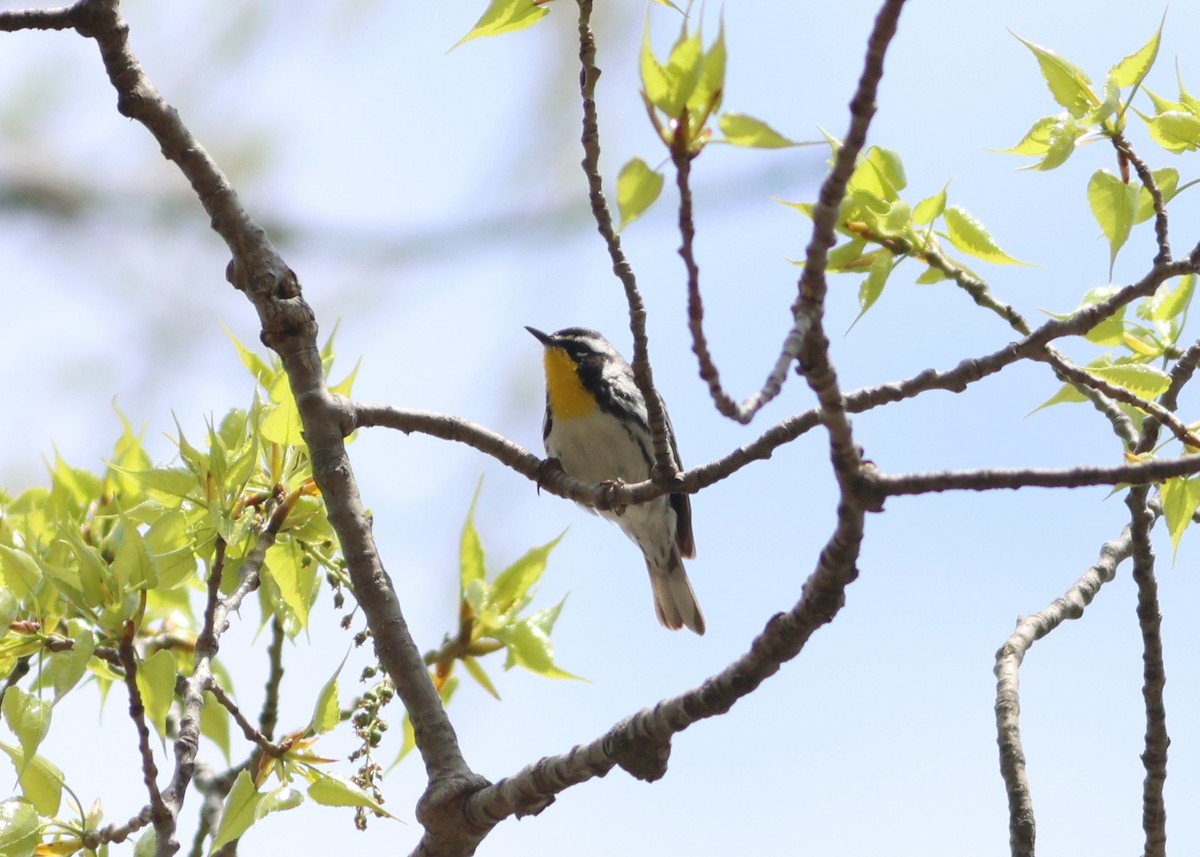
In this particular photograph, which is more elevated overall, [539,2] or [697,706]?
[539,2]

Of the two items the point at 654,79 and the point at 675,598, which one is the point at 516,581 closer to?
the point at 654,79

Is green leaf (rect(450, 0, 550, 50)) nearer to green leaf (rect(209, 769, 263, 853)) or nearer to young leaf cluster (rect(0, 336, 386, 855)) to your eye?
young leaf cluster (rect(0, 336, 386, 855))

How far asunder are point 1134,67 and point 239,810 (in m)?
1.93

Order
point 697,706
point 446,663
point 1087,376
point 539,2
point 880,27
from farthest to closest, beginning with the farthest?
1. point 446,663
2. point 1087,376
3. point 539,2
4. point 697,706
5. point 880,27

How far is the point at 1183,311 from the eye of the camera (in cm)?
239

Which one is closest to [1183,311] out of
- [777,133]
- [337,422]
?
[777,133]

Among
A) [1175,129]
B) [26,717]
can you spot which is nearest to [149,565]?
[26,717]

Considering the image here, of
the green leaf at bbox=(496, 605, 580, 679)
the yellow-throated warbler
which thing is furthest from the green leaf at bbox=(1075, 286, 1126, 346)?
the yellow-throated warbler

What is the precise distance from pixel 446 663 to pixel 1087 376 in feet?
4.15

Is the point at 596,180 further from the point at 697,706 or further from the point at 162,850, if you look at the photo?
the point at 162,850

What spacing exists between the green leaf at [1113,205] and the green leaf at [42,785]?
6.30 ft

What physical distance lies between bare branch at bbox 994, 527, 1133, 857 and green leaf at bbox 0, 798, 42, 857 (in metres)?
1.65

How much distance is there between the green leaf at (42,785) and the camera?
1929mm

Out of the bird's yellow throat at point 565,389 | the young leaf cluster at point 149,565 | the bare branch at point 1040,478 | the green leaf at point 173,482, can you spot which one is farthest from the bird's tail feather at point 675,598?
the bare branch at point 1040,478
